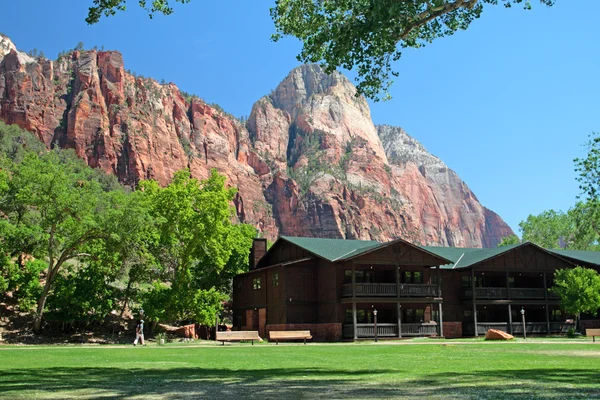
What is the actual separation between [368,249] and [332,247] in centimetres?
482

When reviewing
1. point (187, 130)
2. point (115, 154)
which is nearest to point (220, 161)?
point (187, 130)

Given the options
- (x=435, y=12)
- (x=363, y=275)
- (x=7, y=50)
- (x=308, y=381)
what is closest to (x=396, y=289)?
(x=363, y=275)

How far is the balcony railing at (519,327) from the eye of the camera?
166 feet

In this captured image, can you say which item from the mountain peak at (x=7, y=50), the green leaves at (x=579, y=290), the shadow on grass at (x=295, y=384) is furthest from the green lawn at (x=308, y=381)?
the mountain peak at (x=7, y=50)

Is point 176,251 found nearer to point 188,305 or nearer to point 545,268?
point 188,305

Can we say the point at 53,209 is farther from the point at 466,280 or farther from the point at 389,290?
the point at 466,280

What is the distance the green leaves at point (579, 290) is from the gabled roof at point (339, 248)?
9.56m

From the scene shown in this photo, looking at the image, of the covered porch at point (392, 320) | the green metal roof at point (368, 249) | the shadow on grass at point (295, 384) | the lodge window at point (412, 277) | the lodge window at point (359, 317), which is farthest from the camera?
the lodge window at point (412, 277)

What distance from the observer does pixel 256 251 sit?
185 ft

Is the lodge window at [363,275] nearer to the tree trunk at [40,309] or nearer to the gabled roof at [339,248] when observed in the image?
the gabled roof at [339,248]

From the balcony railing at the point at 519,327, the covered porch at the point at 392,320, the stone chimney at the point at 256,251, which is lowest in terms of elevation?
the balcony railing at the point at 519,327

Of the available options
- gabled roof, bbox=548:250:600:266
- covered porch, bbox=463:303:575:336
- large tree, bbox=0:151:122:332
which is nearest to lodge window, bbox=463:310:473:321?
covered porch, bbox=463:303:575:336

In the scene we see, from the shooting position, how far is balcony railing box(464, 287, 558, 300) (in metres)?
50.9

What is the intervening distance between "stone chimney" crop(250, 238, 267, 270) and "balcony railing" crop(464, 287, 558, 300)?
1814cm
